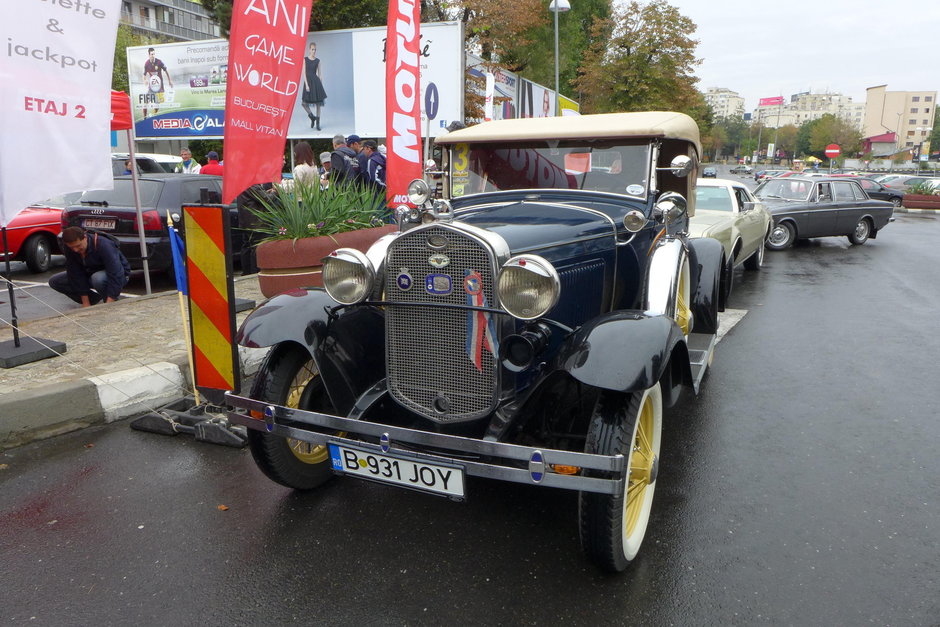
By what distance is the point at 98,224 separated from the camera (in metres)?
8.95

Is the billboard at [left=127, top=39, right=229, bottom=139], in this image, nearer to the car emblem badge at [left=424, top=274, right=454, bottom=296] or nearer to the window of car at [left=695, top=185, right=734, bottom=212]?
the window of car at [left=695, top=185, right=734, bottom=212]

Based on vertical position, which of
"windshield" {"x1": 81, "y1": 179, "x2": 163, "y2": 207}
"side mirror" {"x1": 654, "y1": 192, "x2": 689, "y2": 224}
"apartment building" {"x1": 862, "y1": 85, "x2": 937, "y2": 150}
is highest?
"apartment building" {"x1": 862, "y1": 85, "x2": 937, "y2": 150}

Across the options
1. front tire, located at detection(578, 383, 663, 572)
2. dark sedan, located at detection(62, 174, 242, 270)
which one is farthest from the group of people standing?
front tire, located at detection(578, 383, 663, 572)

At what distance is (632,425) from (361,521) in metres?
1.41

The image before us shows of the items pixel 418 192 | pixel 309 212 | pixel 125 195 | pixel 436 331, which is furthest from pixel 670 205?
pixel 125 195

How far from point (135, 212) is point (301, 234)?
13.2ft

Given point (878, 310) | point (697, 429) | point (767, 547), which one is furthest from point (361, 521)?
point (878, 310)

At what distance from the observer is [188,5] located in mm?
63469

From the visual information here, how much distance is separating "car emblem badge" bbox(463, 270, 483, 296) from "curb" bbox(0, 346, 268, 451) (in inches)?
109

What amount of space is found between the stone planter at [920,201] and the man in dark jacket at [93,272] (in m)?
28.7

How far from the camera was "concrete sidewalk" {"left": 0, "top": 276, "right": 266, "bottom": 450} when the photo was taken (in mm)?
4105

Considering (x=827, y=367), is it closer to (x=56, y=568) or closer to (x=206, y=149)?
(x=56, y=568)

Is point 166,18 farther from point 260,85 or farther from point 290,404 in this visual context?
point 290,404

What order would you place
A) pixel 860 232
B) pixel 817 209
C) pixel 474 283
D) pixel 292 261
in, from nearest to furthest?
1. pixel 474 283
2. pixel 292 261
3. pixel 817 209
4. pixel 860 232
